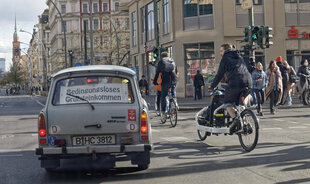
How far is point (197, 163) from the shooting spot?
7.45 meters

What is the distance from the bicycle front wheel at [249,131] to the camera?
8.20 meters

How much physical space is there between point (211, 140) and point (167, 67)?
3.63m

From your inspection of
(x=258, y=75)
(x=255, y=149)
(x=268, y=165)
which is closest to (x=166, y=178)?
(x=268, y=165)

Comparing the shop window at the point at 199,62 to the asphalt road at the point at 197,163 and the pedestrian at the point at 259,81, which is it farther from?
the asphalt road at the point at 197,163

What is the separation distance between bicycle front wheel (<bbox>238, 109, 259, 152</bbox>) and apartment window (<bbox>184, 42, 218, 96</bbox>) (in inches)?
925

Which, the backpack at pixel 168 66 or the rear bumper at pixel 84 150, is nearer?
the rear bumper at pixel 84 150

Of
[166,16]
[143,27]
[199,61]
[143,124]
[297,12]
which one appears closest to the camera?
[143,124]

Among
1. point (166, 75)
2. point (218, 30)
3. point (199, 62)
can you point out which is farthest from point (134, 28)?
point (166, 75)

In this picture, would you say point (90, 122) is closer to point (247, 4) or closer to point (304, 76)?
point (247, 4)

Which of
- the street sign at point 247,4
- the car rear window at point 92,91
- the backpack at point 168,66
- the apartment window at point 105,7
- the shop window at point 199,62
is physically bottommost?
the car rear window at point 92,91

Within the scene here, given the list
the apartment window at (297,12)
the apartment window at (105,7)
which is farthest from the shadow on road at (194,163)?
the apartment window at (105,7)

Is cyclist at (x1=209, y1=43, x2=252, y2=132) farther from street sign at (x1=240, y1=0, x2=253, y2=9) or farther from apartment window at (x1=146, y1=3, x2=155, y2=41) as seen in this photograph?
apartment window at (x1=146, y1=3, x2=155, y2=41)

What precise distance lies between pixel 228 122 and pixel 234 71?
0.94 metres

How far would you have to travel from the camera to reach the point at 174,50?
33.5m
